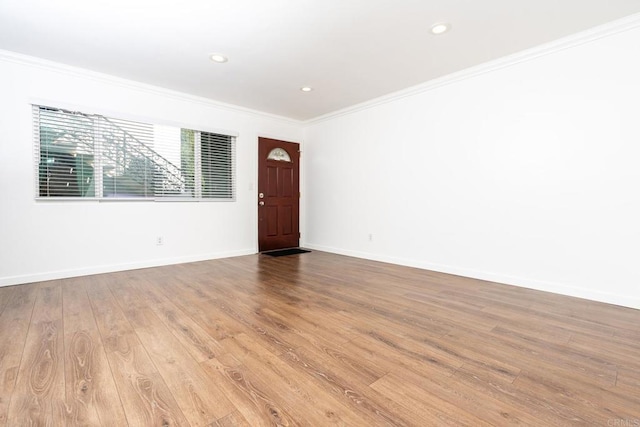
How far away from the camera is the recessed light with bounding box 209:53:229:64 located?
3.19 m

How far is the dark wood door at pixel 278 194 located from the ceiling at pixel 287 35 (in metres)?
1.68

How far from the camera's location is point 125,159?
392 cm

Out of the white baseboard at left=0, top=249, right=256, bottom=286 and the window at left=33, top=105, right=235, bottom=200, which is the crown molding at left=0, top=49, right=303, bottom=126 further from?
the white baseboard at left=0, top=249, right=256, bottom=286

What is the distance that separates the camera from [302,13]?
2467 millimetres

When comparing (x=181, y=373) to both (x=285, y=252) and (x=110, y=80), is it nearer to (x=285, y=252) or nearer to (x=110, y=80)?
(x=285, y=252)

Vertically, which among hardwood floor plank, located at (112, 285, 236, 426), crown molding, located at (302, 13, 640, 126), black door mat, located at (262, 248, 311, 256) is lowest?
hardwood floor plank, located at (112, 285, 236, 426)

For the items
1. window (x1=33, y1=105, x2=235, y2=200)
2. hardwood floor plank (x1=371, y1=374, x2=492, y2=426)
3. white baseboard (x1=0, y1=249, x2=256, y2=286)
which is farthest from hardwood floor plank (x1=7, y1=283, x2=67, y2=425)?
window (x1=33, y1=105, x2=235, y2=200)

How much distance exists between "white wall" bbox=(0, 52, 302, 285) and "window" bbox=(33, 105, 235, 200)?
0.13 m

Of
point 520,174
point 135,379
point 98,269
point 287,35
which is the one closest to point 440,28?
point 287,35

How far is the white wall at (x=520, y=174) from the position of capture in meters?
2.68

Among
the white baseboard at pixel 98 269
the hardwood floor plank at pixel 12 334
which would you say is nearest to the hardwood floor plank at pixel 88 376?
the hardwood floor plank at pixel 12 334

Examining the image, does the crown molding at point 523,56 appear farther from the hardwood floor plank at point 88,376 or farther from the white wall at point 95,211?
the hardwood floor plank at point 88,376

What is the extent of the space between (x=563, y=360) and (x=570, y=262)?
1621 millimetres

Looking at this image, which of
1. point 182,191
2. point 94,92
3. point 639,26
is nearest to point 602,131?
point 639,26
